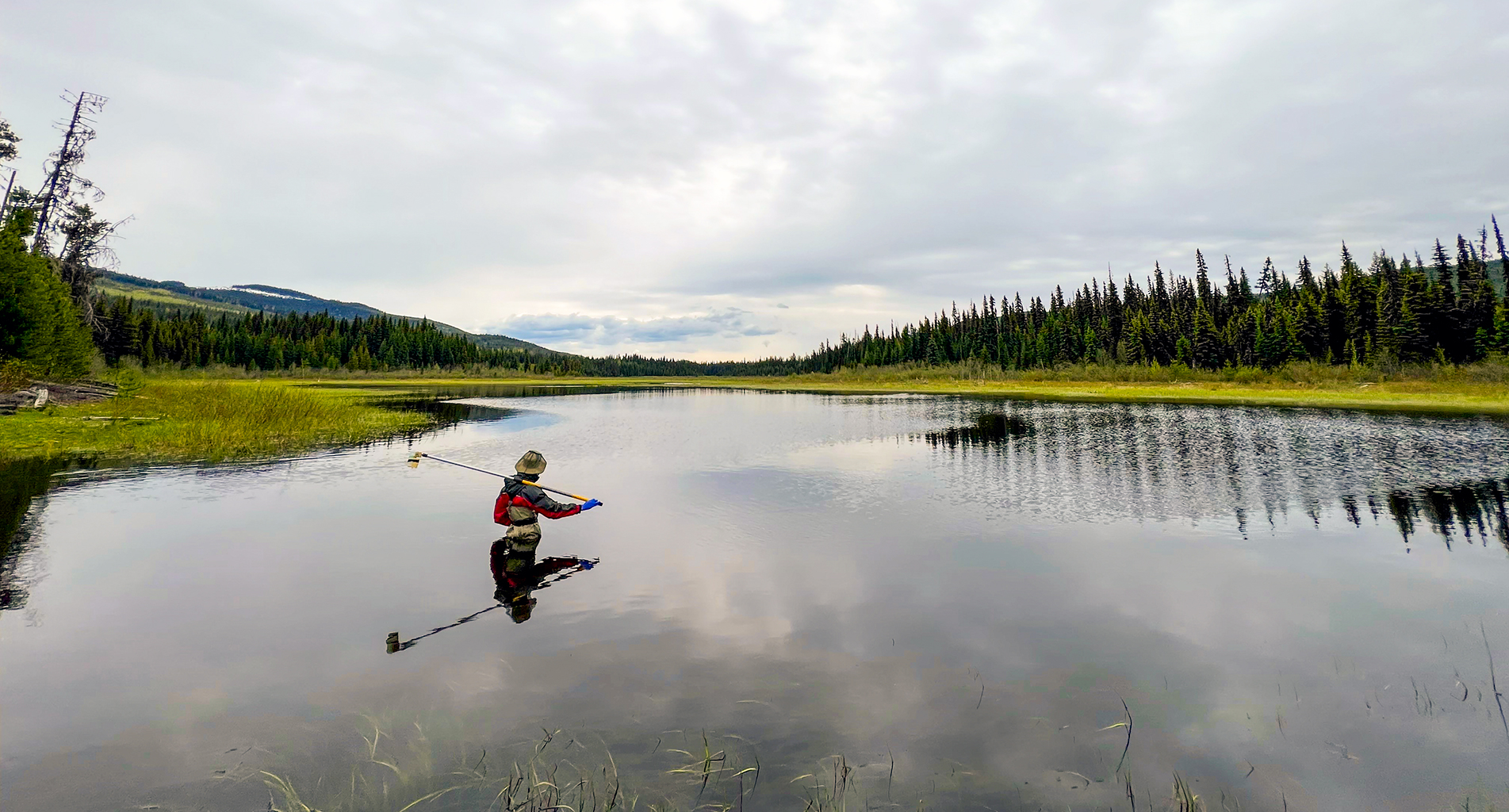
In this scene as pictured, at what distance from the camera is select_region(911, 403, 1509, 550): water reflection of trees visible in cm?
1574

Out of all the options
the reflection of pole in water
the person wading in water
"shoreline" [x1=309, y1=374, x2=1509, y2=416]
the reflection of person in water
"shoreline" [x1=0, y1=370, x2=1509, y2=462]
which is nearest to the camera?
the reflection of pole in water

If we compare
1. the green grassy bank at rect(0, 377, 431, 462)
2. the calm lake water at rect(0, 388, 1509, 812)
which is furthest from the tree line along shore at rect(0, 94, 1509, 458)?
the calm lake water at rect(0, 388, 1509, 812)

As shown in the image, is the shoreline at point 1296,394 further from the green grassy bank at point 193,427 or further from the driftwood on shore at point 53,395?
the driftwood on shore at point 53,395

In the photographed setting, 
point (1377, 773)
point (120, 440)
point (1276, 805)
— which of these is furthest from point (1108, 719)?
point (120, 440)

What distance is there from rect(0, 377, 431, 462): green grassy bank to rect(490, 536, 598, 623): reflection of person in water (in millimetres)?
19573

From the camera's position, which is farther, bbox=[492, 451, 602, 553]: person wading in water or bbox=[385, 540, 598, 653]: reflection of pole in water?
bbox=[492, 451, 602, 553]: person wading in water

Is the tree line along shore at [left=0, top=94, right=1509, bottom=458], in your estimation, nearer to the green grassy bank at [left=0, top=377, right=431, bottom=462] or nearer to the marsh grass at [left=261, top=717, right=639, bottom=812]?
the green grassy bank at [left=0, top=377, right=431, bottom=462]

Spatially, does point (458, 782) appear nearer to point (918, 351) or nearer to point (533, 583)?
point (533, 583)

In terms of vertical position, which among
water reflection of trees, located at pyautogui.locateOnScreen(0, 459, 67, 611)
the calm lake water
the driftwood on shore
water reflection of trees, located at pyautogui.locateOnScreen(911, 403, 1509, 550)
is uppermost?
the driftwood on shore

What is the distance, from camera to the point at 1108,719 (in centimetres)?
615

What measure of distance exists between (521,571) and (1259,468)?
1001 inches

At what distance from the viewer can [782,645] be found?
26.5ft

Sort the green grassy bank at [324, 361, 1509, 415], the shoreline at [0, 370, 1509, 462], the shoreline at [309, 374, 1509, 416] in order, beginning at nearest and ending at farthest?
the shoreline at [0, 370, 1509, 462] < the shoreline at [309, 374, 1509, 416] < the green grassy bank at [324, 361, 1509, 415]

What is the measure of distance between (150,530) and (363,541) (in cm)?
502
